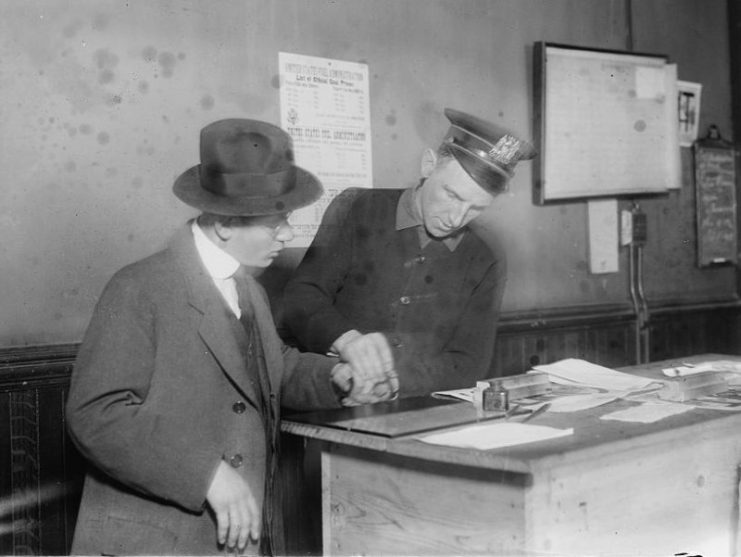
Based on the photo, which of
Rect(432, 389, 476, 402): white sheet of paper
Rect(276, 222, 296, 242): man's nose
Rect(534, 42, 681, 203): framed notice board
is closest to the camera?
Rect(276, 222, 296, 242): man's nose

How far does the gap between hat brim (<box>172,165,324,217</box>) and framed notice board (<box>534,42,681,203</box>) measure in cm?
→ 211

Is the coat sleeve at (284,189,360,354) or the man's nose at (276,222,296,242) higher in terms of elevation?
the man's nose at (276,222,296,242)

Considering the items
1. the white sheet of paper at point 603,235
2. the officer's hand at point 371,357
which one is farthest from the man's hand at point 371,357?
the white sheet of paper at point 603,235

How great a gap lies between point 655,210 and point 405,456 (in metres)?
3.12

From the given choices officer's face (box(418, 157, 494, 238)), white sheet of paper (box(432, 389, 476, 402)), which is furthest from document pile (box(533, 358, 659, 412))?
officer's face (box(418, 157, 494, 238))

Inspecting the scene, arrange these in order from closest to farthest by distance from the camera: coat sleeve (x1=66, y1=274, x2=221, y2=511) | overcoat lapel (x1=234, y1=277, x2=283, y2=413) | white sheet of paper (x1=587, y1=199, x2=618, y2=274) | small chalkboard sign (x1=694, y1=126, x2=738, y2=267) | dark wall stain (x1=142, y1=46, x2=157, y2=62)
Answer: coat sleeve (x1=66, y1=274, x2=221, y2=511), overcoat lapel (x1=234, y1=277, x2=283, y2=413), dark wall stain (x1=142, y1=46, x2=157, y2=62), white sheet of paper (x1=587, y1=199, x2=618, y2=274), small chalkboard sign (x1=694, y1=126, x2=738, y2=267)

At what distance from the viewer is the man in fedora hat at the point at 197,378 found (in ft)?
6.11

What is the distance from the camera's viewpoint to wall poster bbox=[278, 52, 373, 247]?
3.24m

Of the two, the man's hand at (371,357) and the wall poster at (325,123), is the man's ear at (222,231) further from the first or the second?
the wall poster at (325,123)

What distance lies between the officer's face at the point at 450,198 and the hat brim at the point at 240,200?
67cm

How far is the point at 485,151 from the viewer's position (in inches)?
110

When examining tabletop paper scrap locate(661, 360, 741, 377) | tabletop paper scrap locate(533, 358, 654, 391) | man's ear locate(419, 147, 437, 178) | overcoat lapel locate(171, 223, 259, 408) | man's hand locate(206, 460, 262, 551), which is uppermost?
man's ear locate(419, 147, 437, 178)

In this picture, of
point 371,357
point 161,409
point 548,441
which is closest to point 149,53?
point 371,357

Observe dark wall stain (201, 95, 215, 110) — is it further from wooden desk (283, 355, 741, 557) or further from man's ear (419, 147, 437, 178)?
wooden desk (283, 355, 741, 557)
